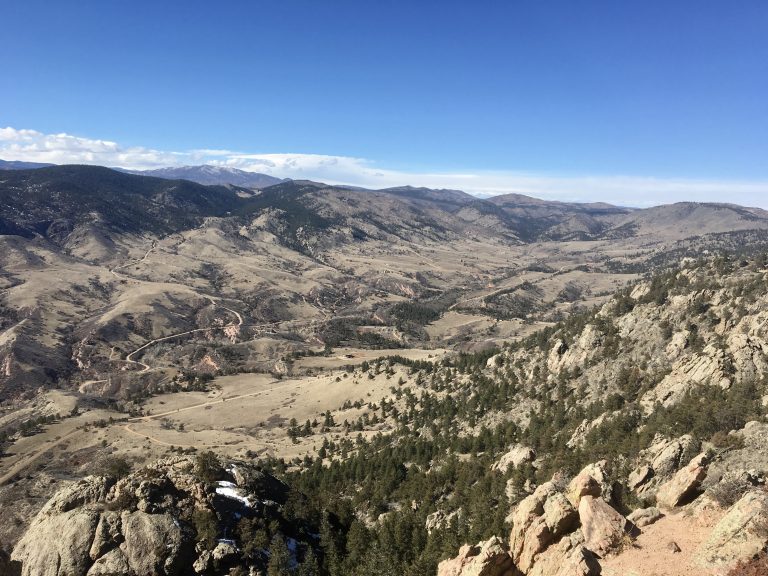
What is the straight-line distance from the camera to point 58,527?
→ 4506 centimetres

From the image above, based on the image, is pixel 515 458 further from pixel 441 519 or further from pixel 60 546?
pixel 60 546

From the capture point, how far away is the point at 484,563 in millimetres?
31234

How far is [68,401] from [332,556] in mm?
129670

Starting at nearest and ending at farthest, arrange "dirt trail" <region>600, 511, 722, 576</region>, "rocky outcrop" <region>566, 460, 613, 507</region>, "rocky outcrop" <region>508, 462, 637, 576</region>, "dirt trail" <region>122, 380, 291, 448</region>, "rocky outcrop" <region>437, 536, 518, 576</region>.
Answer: "dirt trail" <region>600, 511, 722, 576</region> → "rocky outcrop" <region>508, 462, 637, 576</region> → "rocky outcrop" <region>437, 536, 518, 576</region> → "rocky outcrop" <region>566, 460, 613, 507</region> → "dirt trail" <region>122, 380, 291, 448</region>

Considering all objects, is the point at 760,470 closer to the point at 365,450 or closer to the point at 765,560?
the point at 765,560

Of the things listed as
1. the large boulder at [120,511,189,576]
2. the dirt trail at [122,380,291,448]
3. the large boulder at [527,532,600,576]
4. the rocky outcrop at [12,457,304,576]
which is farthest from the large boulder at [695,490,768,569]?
the dirt trail at [122,380,291,448]

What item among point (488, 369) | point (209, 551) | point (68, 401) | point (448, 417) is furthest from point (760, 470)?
point (68, 401)

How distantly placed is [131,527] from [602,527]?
134ft

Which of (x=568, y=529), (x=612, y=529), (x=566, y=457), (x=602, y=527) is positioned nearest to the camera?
(x=612, y=529)

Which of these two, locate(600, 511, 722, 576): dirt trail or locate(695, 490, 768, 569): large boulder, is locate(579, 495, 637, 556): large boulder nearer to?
locate(600, 511, 722, 576): dirt trail

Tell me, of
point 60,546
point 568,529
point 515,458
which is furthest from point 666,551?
point 60,546

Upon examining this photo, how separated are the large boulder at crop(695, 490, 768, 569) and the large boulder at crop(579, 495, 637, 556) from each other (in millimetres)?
4660

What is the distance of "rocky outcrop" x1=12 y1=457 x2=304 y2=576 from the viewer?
142ft

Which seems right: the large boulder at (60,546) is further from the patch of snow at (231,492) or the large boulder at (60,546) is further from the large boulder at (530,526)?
the large boulder at (530,526)
